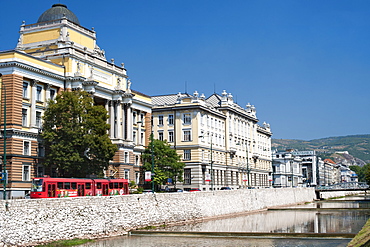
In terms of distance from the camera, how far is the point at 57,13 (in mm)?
78875

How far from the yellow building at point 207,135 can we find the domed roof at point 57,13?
29.7 metres

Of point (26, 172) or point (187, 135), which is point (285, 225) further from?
point (187, 135)

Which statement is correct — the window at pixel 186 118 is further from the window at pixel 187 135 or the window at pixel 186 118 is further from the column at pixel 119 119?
the column at pixel 119 119

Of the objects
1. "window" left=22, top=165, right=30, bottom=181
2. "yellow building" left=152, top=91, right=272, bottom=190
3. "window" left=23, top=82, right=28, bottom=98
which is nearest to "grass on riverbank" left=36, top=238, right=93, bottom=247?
"window" left=22, top=165, right=30, bottom=181

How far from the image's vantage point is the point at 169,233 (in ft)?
151

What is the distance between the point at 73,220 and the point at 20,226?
5703 millimetres

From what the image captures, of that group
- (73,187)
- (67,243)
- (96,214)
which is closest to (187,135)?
(73,187)

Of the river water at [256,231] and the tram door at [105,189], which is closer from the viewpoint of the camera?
the river water at [256,231]

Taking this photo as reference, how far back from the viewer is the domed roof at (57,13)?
7862cm

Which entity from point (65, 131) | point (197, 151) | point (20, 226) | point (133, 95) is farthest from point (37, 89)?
point (197, 151)

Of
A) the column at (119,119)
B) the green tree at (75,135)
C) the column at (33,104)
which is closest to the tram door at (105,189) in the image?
the green tree at (75,135)

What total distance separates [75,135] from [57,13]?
26120 mm

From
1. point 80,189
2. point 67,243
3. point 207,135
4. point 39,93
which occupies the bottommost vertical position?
point 67,243

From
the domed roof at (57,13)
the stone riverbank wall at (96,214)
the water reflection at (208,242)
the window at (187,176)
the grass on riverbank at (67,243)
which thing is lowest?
the water reflection at (208,242)
